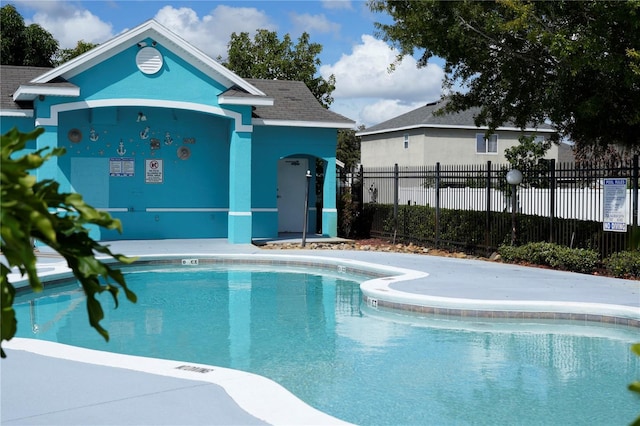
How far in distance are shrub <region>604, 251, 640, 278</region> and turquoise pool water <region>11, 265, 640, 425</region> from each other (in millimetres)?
3872

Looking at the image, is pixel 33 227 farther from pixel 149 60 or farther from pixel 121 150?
pixel 121 150

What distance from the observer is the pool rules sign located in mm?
20766

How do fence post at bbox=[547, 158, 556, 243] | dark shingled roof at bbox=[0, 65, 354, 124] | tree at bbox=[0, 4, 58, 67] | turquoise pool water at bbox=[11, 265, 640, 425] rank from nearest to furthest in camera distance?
turquoise pool water at bbox=[11, 265, 640, 425]
fence post at bbox=[547, 158, 556, 243]
dark shingled roof at bbox=[0, 65, 354, 124]
tree at bbox=[0, 4, 58, 67]

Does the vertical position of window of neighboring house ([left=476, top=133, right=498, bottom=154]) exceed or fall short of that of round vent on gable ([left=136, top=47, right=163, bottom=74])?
it falls short

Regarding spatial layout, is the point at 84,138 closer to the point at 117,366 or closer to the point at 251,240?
the point at 251,240

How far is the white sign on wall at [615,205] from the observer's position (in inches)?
532

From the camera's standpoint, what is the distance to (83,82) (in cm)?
1842

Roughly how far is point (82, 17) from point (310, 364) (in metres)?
16.9

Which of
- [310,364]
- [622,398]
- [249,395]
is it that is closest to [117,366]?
[249,395]

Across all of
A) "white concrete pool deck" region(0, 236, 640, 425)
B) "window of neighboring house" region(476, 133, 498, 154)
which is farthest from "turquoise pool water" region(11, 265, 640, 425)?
"window of neighboring house" region(476, 133, 498, 154)

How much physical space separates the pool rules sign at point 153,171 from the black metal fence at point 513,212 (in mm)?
6299

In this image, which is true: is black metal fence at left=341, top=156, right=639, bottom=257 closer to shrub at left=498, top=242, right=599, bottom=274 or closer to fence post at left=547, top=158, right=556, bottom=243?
fence post at left=547, top=158, right=556, bottom=243

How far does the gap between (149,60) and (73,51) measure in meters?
15.3

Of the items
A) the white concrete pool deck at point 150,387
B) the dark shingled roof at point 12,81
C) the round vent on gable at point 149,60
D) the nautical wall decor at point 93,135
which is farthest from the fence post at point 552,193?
the dark shingled roof at point 12,81
